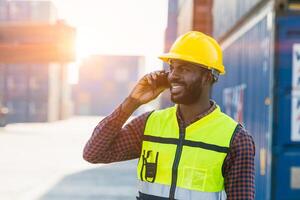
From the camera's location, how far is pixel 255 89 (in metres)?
7.06

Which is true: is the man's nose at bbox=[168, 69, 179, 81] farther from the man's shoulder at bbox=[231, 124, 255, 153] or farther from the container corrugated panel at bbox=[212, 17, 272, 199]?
the container corrugated panel at bbox=[212, 17, 272, 199]

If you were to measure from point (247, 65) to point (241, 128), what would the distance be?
520cm

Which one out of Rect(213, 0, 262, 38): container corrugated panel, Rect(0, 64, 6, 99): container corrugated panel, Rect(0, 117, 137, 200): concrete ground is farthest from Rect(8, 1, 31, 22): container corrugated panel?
Rect(213, 0, 262, 38): container corrugated panel

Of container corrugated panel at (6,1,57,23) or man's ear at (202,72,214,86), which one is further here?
container corrugated panel at (6,1,57,23)

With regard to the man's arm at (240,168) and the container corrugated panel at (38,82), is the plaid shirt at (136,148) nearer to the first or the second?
the man's arm at (240,168)

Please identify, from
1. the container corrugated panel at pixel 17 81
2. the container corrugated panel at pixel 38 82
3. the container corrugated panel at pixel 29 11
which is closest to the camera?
the container corrugated panel at pixel 38 82

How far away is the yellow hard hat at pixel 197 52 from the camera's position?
2.91 m

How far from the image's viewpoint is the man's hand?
9.78 ft

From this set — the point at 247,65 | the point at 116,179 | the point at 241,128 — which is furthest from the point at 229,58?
the point at 241,128

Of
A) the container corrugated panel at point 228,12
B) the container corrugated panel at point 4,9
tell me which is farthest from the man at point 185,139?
the container corrugated panel at point 4,9

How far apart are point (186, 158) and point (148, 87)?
18.9 inches

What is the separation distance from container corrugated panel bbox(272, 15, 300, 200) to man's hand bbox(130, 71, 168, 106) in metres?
3.15

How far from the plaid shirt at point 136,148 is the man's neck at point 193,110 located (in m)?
0.02

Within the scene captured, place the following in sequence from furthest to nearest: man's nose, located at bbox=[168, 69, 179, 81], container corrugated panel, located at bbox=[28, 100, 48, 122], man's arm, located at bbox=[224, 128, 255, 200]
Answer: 1. container corrugated panel, located at bbox=[28, 100, 48, 122]
2. man's nose, located at bbox=[168, 69, 179, 81]
3. man's arm, located at bbox=[224, 128, 255, 200]
